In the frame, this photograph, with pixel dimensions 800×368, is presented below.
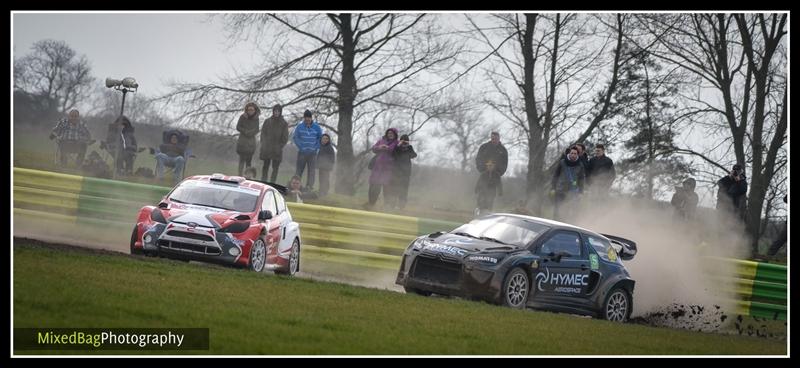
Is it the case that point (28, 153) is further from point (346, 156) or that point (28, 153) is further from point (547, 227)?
point (547, 227)

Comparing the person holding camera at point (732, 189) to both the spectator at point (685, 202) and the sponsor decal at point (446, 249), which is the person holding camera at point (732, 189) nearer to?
the spectator at point (685, 202)

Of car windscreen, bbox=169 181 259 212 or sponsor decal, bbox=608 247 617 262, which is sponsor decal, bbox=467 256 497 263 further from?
car windscreen, bbox=169 181 259 212

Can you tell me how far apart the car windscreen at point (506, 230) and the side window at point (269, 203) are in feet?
9.24

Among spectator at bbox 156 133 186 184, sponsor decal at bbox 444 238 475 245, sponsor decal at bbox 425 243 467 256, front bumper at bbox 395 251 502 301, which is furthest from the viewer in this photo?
spectator at bbox 156 133 186 184

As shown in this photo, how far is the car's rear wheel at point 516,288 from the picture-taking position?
17750 millimetres

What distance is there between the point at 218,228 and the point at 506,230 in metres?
4.12

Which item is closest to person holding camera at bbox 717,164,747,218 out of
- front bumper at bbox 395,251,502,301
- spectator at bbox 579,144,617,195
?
spectator at bbox 579,144,617,195

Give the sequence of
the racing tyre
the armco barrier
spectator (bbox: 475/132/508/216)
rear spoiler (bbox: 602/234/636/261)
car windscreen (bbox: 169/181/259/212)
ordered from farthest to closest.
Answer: spectator (bbox: 475/132/508/216)
the armco barrier
rear spoiler (bbox: 602/234/636/261)
the racing tyre
car windscreen (bbox: 169/181/259/212)

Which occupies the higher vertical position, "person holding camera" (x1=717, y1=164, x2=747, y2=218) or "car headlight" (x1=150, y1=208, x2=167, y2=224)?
"person holding camera" (x1=717, y1=164, x2=747, y2=218)

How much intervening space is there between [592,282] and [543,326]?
144 inches

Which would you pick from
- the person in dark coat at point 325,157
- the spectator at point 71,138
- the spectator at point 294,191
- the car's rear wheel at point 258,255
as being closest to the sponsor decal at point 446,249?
the car's rear wheel at point 258,255

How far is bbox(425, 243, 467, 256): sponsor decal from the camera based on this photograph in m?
18.0

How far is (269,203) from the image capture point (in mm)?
19781

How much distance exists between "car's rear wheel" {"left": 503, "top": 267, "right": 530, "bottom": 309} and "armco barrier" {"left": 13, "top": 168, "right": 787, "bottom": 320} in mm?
4421
